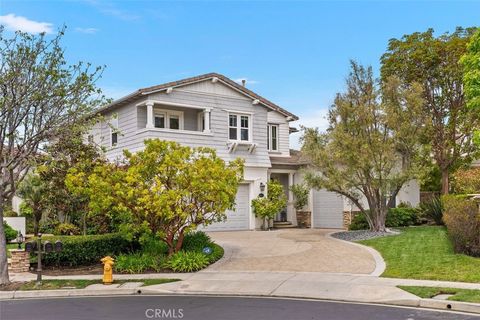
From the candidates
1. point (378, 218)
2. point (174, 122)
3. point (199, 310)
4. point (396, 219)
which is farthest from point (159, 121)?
point (199, 310)

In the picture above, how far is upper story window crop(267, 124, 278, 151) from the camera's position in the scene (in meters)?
28.4

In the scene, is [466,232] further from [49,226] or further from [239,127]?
[49,226]

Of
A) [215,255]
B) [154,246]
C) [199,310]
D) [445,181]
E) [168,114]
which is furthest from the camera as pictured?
[445,181]

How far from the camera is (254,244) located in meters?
18.7

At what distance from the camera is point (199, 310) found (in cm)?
949

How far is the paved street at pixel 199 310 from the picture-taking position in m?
8.82

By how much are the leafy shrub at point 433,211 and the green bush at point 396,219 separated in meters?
0.44

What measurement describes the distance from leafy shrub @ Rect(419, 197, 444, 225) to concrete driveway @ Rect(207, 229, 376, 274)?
6160 mm

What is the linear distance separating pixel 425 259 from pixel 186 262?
22.4ft

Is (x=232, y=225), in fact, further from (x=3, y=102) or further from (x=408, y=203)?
(x=3, y=102)

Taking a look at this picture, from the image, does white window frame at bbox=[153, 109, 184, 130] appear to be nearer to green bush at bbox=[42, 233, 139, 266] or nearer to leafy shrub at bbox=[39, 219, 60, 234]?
leafy shrub at bbox=[39, 219, 60, 234]

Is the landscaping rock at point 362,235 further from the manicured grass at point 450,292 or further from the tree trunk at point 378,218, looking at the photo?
the manicured grass at point 450,292

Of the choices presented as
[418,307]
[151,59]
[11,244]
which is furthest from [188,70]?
[418,307]

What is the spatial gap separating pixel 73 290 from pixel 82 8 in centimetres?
795
